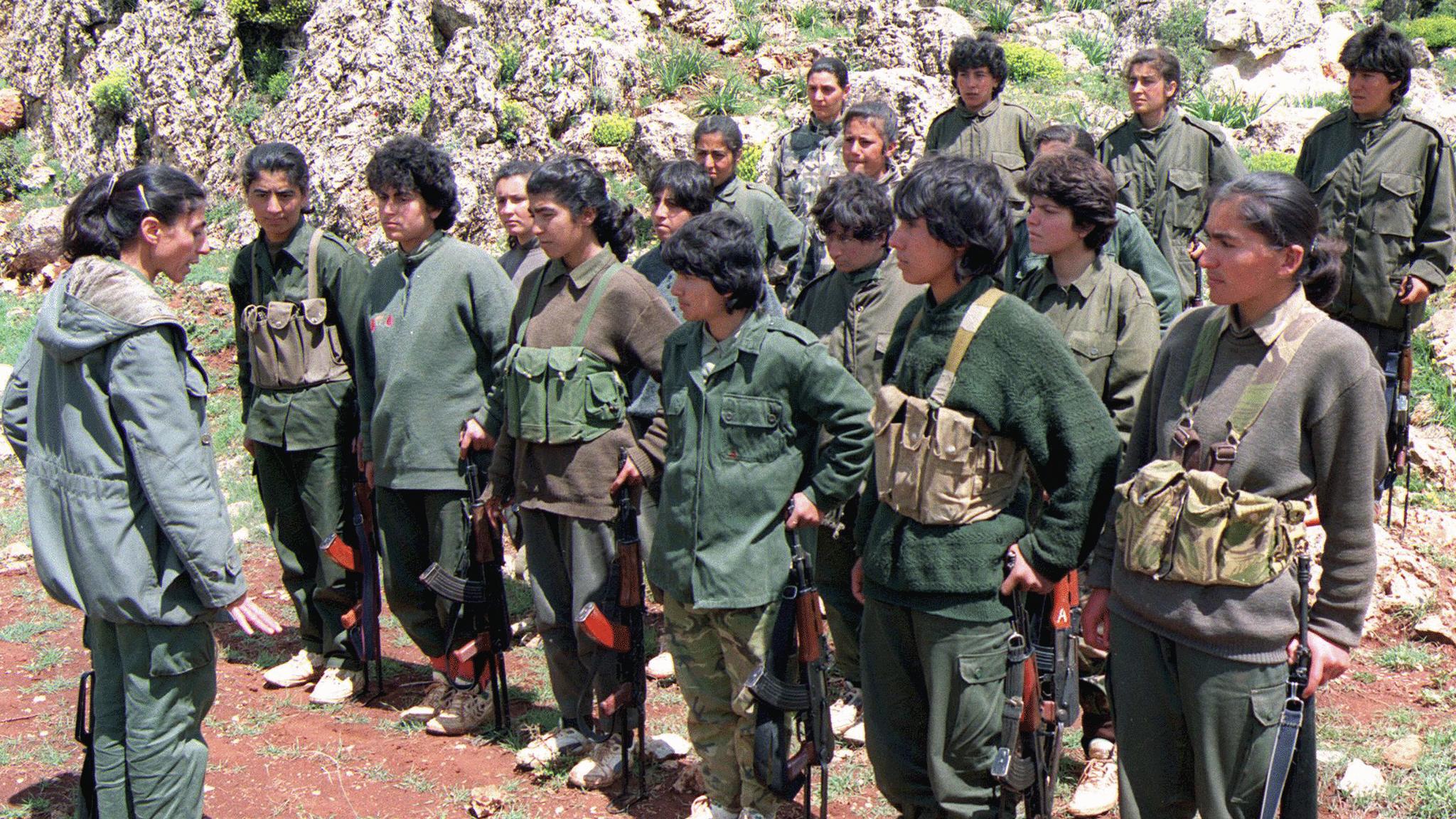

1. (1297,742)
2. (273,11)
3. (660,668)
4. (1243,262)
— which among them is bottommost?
(660,668)

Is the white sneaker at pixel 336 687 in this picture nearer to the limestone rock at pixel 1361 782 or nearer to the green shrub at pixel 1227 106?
the limestone rock at pixel 1361 782

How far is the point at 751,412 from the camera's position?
3.79 m

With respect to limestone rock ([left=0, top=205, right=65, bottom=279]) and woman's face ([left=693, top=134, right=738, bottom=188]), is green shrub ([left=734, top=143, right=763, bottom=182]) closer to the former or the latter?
woman's face ([left=693, top=134, right=738, bottom=188])

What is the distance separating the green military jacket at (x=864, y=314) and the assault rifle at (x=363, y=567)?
7.08 ft

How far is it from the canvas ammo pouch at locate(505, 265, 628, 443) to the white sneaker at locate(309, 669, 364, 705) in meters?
1.83

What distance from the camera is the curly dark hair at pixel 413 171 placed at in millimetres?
4941

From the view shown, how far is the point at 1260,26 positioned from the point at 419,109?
9.85 m

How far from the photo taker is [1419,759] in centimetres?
450

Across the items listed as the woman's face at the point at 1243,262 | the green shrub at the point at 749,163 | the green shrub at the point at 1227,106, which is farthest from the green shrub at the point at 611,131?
the woman's face at the point at 1243,262

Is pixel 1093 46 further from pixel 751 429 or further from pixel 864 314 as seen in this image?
pixel 751 429

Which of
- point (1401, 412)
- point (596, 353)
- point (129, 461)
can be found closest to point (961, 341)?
point (596, 353)

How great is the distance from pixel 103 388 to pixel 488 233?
9.25 m

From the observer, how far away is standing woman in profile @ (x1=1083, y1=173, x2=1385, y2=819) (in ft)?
9.25

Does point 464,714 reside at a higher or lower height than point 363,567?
lower
